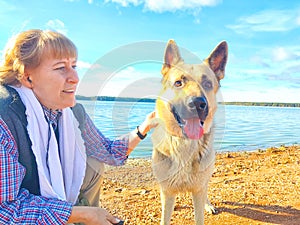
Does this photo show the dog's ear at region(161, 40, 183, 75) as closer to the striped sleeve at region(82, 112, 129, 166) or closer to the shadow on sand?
the striped sleeve at region(82, 112, 129, 166)

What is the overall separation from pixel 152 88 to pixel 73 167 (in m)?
0.92

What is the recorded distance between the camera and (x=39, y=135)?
2107mm

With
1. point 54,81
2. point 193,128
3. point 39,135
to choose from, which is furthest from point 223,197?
point 54,81

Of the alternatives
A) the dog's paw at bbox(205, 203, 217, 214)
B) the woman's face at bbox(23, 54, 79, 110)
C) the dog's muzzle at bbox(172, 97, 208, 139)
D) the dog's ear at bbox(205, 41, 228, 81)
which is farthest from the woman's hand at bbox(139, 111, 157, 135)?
the dog's paw at bbox(205, 203, 217, 214)

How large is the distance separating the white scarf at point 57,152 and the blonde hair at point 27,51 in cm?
13

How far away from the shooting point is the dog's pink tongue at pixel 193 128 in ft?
9.12

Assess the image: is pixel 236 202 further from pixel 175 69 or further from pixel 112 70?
pixel 112 70

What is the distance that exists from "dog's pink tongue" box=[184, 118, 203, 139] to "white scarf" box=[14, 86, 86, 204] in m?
Result: 0.99

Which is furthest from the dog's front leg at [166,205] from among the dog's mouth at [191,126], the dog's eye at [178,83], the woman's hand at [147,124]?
the dog's eye at [178,83]

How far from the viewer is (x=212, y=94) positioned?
2.99 metres

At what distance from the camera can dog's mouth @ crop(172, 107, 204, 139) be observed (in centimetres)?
269

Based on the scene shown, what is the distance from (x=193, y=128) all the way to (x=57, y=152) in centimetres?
129

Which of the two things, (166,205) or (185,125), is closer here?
(185,125)

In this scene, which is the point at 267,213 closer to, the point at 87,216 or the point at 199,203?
the point at 199,203
